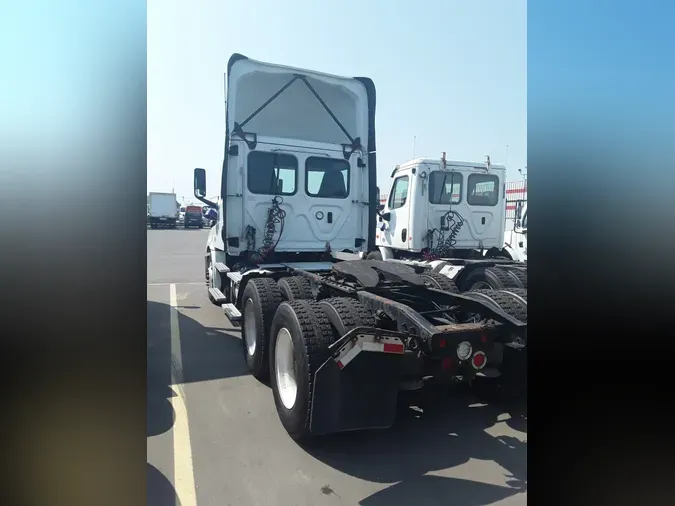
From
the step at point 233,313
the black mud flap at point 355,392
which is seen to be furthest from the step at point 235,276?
the black mud flap at point 355,392

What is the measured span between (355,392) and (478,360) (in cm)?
89

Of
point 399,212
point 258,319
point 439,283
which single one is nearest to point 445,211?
point 399,212

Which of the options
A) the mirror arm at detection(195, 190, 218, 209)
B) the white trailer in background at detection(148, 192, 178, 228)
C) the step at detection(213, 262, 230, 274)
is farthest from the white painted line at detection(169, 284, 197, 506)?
the white trailer in background at detection(148, 192, 178, 228)

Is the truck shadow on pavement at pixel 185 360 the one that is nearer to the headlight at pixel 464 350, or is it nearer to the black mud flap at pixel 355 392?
the black mud flap at pixel 355 392

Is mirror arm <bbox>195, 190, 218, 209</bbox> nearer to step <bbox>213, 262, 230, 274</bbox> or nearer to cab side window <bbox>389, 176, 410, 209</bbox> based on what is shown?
step <bbox>213, 262, 230, 274</bbox>

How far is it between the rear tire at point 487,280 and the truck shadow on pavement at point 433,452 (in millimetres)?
1711

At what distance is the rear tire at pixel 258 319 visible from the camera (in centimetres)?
435

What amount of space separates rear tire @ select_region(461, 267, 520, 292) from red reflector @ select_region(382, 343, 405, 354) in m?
2.94

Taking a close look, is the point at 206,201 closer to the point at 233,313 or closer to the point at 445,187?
the point at 233,313

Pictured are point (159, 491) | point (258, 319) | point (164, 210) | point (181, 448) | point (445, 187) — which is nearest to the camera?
point (159, 491)

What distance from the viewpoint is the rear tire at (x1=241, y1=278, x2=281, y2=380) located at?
435 centimetres

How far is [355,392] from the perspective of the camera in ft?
9.41
